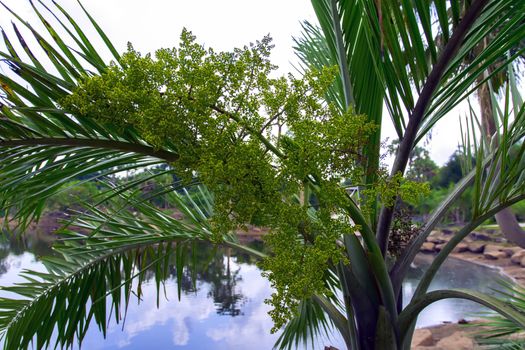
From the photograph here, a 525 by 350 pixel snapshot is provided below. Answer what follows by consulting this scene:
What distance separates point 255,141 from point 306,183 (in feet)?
0.69

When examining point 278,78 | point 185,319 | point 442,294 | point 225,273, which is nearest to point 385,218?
point 442,294

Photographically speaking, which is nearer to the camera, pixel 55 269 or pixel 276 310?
pixel 276 310

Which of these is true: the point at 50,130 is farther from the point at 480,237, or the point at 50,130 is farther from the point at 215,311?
the point at 480,237

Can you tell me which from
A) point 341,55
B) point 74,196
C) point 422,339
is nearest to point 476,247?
point 422,339

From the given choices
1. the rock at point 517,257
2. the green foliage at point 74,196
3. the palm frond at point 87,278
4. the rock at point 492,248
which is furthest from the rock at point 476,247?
the palm frond at point 87,278

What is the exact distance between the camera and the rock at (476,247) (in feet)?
46.0

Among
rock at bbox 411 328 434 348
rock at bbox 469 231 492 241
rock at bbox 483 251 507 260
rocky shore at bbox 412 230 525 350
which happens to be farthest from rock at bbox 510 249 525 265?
rock at bbox 411 328 434 348

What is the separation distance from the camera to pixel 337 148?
1.09m

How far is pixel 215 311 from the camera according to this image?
7961mm

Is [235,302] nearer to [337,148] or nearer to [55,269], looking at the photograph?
[55,269]

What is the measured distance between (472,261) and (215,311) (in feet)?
29.4

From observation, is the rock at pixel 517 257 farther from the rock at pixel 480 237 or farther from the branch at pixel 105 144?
the branch at pixel 105 144

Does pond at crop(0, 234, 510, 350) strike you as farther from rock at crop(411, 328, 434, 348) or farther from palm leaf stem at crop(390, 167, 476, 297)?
palm leaf stem at crop(390, 167, 476, 297)

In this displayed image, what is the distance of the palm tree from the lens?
1054 mm
